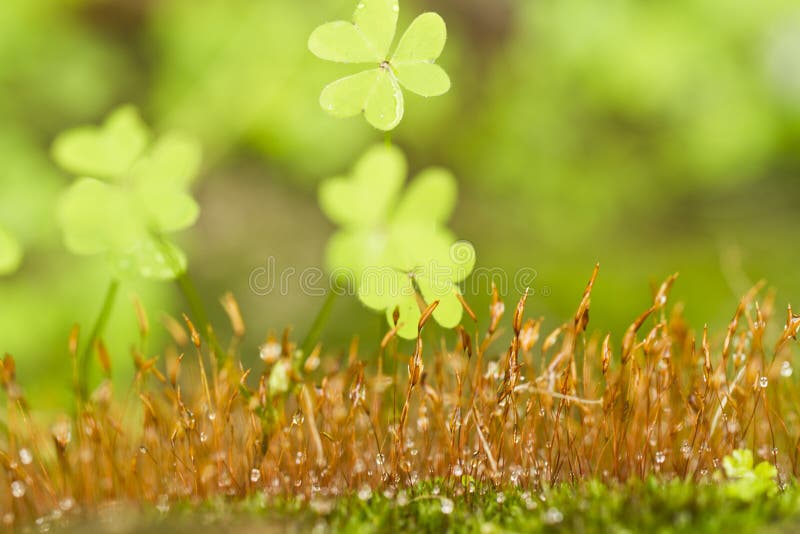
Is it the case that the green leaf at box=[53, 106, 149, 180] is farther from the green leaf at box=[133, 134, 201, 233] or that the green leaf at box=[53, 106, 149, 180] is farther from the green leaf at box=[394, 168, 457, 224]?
the green leaf at box=[394, 168, 457, 224]

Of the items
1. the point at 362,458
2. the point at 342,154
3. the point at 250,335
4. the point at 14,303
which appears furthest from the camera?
the point at 342,154

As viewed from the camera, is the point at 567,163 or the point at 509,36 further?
the point at 509,36

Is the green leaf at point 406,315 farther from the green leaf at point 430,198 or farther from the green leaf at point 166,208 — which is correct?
the green leaf at point 166,208

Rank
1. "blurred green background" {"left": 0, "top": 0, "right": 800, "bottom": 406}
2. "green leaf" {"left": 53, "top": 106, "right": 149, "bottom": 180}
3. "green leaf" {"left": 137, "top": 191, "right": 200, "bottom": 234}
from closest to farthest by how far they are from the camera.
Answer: "green leaf" {"left": 137, "top": 191, "right": 200, "bottom": 234} → "green leaf" {"left": 53, "top": 106, "right": 149, "bottom": 180} → "blurred green background" {"left": 0, "top": 0, "right": 800, "bottom": 406}

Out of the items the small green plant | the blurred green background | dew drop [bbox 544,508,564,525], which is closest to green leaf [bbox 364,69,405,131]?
the small green plant

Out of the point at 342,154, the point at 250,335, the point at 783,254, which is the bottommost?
the point at 250,335

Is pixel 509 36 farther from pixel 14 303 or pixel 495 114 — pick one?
pixel 14 303

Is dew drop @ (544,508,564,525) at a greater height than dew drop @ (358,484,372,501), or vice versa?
dew drop @ (544,508,564,525)

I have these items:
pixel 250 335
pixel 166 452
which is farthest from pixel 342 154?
pixel 166 452
